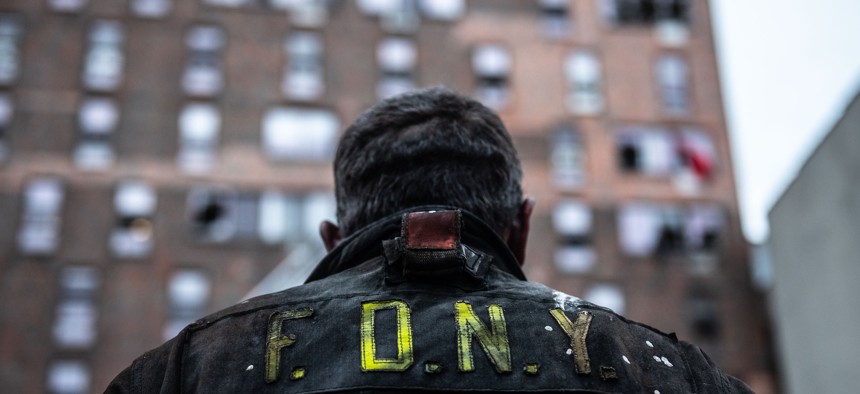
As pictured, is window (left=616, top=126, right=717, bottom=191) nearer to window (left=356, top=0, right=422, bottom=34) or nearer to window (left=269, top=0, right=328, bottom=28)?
window (left=356, top=0, right=422, bottom=34)

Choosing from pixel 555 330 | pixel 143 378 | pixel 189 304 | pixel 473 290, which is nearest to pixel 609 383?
pixel 555 330

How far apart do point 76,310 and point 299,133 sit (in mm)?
8563

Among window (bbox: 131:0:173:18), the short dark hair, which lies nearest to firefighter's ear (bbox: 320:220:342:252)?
the short dark hair

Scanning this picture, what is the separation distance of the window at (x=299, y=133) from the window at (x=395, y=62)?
86.5 inches

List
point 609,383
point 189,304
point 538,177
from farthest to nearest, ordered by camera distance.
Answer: point 538,177
point 189,304
point 609,383

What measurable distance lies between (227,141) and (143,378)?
31144 millimetres

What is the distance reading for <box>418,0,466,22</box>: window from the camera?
3506 cm

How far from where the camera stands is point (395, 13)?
34.8 metres

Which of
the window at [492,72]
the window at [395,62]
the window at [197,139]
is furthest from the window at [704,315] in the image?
the window at [197,139]

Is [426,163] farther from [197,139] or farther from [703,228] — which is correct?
[703,228]

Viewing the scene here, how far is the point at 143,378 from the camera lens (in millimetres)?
2092

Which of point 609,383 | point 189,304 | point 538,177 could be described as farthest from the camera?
point 538,177

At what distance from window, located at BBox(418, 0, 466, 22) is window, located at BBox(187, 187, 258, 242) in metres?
8.60

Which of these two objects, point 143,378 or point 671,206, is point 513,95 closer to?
point 671,206
